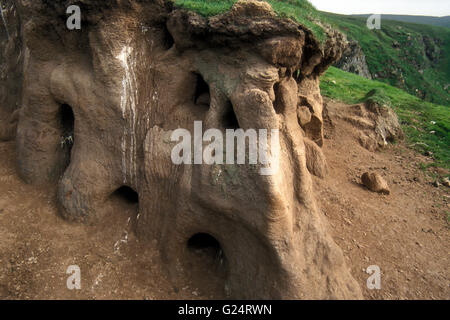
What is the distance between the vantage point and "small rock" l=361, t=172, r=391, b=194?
30.1 ft

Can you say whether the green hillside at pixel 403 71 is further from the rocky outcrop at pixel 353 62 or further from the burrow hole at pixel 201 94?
the rocky outcrop at pixel 353 62

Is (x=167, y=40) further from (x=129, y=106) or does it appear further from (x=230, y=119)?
(x=230, y=119)

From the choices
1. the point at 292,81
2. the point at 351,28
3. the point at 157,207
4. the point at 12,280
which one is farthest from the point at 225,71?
the point at 351,28

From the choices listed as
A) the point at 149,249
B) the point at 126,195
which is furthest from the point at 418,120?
the point at 149,249

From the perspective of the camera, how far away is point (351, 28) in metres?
45.3

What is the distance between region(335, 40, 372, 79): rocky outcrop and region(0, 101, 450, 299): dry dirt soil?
96.5ft

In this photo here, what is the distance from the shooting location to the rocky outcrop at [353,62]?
35.3 metres

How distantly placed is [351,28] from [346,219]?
45.2m

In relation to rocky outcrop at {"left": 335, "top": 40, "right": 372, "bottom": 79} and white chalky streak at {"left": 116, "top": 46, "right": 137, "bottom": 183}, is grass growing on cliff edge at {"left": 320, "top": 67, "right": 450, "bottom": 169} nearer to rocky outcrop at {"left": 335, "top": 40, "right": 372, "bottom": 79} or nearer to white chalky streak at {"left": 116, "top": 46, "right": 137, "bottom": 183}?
white chalky streak at {"left": 116, "top": 46, "right": 137, "bottom": 183}

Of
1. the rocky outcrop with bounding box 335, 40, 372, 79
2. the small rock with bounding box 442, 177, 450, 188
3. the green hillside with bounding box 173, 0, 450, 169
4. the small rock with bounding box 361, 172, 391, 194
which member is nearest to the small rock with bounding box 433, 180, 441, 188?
the small rock with bounding box 442, 177, 450, 188

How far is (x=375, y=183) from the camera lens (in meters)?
9.18

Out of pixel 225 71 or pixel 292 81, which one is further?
pixel 292 81

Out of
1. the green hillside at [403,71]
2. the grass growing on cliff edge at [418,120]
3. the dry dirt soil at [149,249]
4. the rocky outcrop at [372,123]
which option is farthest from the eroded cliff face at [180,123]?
the grass growing on cliff edge at [418,120]
